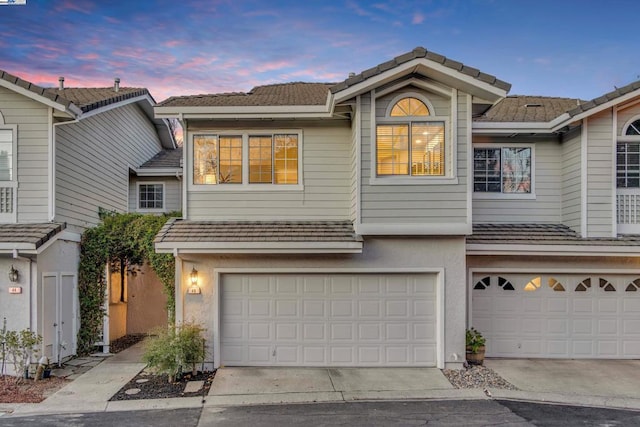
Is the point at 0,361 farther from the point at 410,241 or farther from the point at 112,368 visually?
the point at 410,241

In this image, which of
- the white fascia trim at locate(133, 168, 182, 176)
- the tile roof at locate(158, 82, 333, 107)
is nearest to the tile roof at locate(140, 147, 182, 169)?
the white fascia trim at locate(133, 168, 182, 176)

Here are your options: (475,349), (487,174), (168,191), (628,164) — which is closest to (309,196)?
(487,174)

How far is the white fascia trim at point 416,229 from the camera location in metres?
8.45

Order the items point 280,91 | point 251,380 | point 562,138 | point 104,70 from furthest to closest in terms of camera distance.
Answer: point 104,70, point 280,91, point 562,138, point 251,380

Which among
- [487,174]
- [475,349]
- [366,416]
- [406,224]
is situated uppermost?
[487,174]

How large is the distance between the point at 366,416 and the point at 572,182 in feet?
22.7

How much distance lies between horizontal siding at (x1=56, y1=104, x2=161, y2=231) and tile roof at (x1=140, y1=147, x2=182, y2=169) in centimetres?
29

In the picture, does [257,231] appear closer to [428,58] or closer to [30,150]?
[428,58]

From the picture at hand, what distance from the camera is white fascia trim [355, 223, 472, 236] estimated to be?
27.7ft

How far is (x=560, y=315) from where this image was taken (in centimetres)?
961

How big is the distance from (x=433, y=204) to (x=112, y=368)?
7.32 m

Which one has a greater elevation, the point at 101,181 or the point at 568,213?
the point at 101,181

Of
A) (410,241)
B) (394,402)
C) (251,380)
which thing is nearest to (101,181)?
(251,380)

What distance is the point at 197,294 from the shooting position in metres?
8.77
